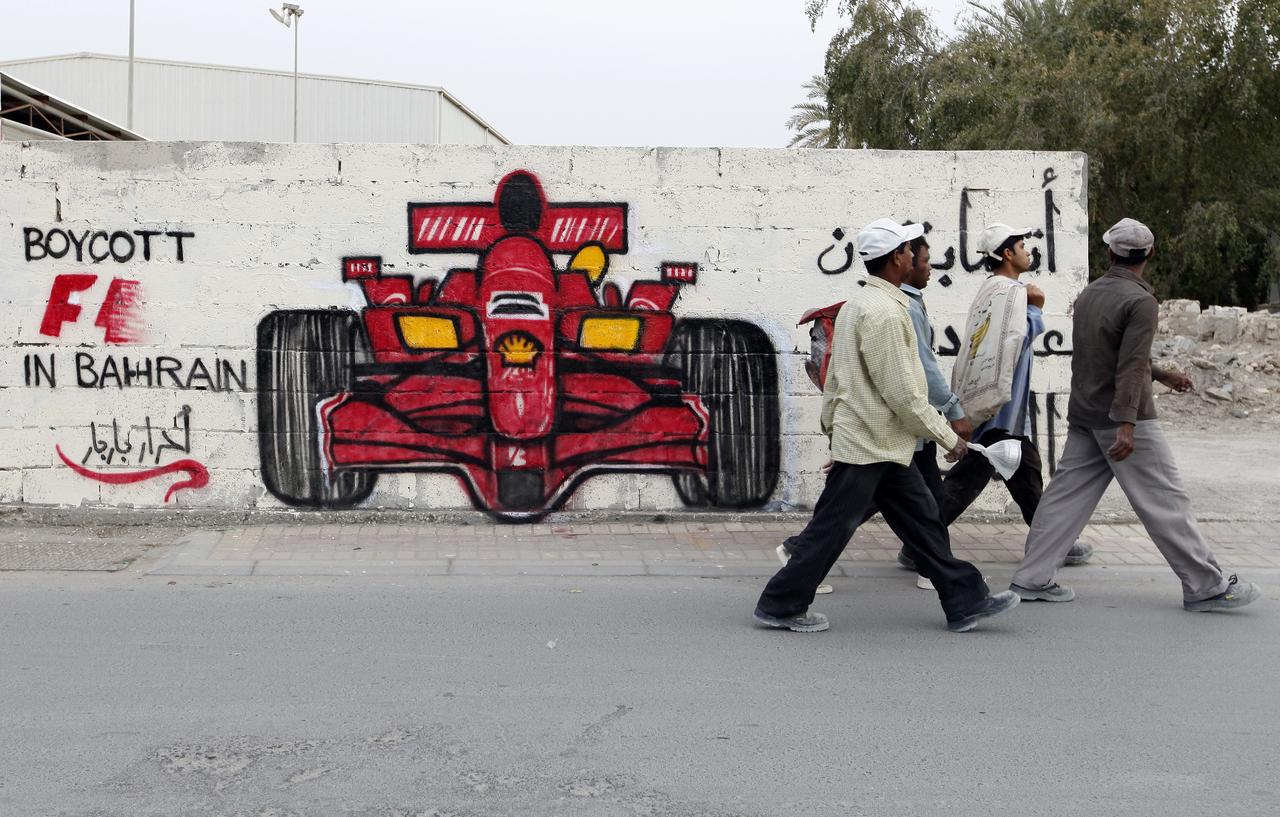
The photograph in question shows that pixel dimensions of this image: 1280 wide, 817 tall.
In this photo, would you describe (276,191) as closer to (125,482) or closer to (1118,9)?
(125,482)

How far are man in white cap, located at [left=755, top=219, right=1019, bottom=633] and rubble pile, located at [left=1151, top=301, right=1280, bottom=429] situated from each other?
8316 mm

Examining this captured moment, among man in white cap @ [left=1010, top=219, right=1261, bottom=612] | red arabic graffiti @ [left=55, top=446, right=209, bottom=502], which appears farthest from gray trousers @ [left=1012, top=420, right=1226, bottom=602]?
red arabic graffiti @ [left=55, top=446, right=209, bottom=502]

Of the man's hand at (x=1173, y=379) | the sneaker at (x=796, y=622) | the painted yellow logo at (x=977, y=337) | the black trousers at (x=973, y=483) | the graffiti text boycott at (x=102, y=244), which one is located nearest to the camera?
the sneaker at (x=796, y=622)

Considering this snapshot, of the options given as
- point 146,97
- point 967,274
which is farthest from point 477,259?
point 146,97

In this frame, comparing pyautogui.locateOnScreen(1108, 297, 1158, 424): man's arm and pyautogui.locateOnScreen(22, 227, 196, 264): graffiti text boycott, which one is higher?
pyautogui.locateOnScreen(22, 227, 196, 264): graffiti text boycott

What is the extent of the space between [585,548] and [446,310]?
163cm

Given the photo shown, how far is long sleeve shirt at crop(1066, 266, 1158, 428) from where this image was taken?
5.61 meters

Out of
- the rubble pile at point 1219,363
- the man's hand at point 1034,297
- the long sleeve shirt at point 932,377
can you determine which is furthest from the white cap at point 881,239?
the rubble pile at point 1219,363

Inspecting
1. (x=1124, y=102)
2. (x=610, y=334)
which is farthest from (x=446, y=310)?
(x=1124, y=102)

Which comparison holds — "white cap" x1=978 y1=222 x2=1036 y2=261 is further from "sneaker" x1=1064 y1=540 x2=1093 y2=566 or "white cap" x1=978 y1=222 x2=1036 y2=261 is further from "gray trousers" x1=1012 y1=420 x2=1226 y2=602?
"sneaker" x1=1064 y1=540 x2=1093 y2=566

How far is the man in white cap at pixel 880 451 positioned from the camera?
5246 mm

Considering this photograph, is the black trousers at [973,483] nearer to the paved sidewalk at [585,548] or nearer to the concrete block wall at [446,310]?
the paved sidewalk at [585,548]

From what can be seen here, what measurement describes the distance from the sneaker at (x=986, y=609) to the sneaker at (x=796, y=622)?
56 centimetres

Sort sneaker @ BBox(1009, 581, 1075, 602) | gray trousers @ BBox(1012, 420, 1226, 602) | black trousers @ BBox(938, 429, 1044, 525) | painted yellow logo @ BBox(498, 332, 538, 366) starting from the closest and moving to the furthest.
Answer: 1. gray trousers @ BBox(1012, 420, 1226, 602)
2. sneaker @ BBox(1009, 581, 1075, 602)
3. black trousers @ BBox(938, 429, 1044, 525)
4. painted yellow logo @ BBox(498, 332, 538, 366)
